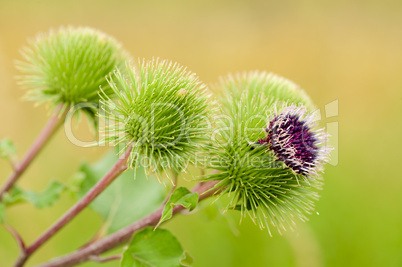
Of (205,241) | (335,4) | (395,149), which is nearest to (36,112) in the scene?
(205,241)

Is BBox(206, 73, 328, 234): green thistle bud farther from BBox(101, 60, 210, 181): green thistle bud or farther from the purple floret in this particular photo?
BBox(101, 60, 210, 181): green thistle bud

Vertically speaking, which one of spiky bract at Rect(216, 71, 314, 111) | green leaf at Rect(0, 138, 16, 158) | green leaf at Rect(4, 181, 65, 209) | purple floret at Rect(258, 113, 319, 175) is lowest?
green leaf at Rect(4, 181, 65, 209)

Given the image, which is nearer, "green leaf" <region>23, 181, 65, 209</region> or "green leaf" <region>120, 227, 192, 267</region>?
"green leaf" <region>120, 227, 192, 267</region>

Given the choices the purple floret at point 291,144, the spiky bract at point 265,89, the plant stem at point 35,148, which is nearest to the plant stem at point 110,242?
the purple floret at point 291,144

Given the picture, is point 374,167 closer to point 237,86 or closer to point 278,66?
point 278,66

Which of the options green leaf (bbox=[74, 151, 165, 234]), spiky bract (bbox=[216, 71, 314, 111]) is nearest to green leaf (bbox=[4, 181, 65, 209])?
green leaf (bbox=[74, 151, 165, 234])

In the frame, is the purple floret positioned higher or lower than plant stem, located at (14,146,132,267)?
higher

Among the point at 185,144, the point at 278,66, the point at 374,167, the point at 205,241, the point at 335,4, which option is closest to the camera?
the point at 185,144
